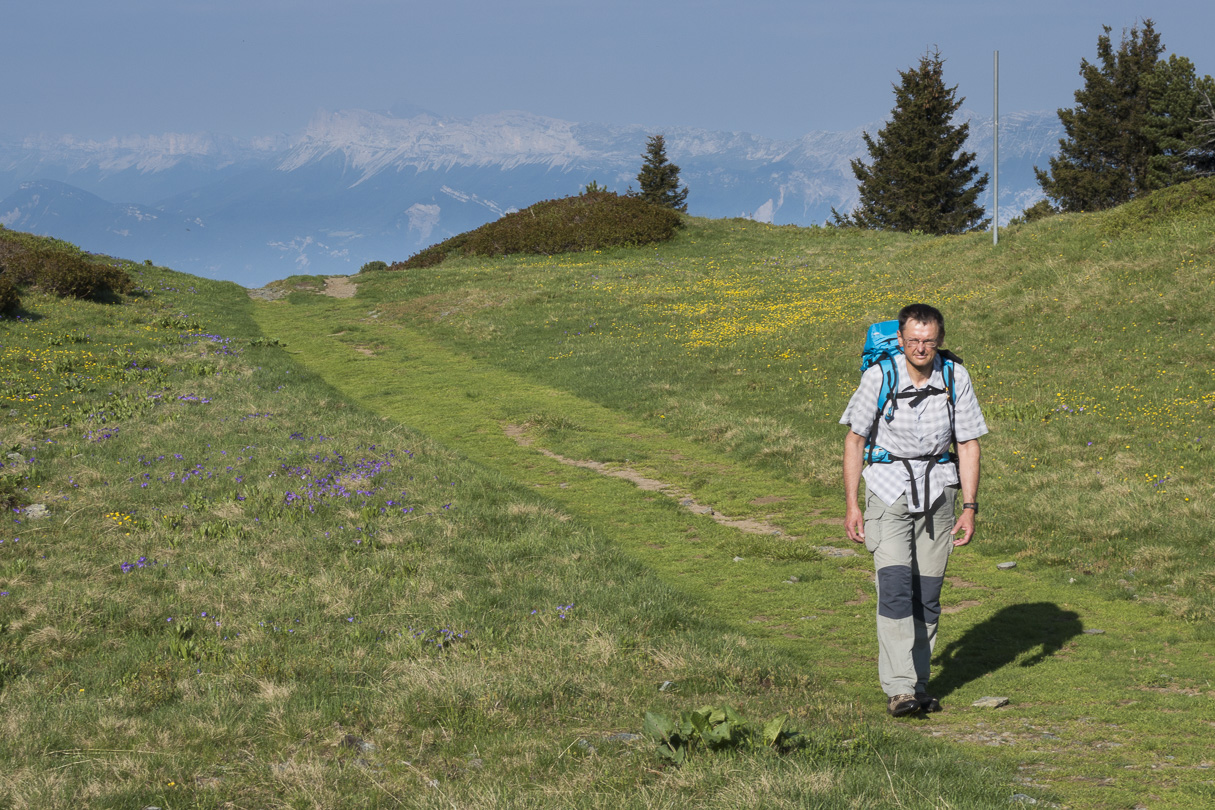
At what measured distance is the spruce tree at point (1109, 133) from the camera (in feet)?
189

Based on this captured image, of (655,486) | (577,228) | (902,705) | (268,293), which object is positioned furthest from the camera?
(577,228)

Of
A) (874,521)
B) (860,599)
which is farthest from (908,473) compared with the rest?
(860,599)

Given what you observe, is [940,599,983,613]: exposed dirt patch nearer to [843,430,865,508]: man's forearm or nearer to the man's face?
[843,430,865,508]: man's forearm

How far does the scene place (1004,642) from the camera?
A: 7.22m

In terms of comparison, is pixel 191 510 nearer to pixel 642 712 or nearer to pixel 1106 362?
pixel 642 712

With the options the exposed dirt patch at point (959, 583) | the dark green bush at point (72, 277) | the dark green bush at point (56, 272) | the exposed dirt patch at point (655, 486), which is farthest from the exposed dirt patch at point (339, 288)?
the exposed dirt patch at point (959, 583)

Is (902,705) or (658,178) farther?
(658,178)

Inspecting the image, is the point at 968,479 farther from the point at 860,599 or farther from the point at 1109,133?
the point at 1109,133

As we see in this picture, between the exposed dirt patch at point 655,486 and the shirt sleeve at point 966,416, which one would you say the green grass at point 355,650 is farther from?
the shirt sleeve at point 966,416

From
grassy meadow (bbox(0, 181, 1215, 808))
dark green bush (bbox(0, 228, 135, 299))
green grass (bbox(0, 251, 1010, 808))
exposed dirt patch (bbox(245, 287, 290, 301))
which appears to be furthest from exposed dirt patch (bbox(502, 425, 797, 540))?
exposed dirt patch (bbox(245, 287, 290, 301))

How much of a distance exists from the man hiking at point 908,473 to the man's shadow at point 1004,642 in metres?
0.86

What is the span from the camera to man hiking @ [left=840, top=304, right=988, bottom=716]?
A: 573 centimetres

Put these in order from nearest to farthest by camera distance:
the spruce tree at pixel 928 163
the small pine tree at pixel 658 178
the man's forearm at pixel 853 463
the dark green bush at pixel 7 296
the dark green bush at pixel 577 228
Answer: the man's forearm at pixel 853 463
the dark green bush at pixel 7 296
the dark green bush at pixel 577 228
the spruce tree at pixel 928 163
the small pine tree at pixel 658 178

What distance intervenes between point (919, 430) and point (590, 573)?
3830mm
